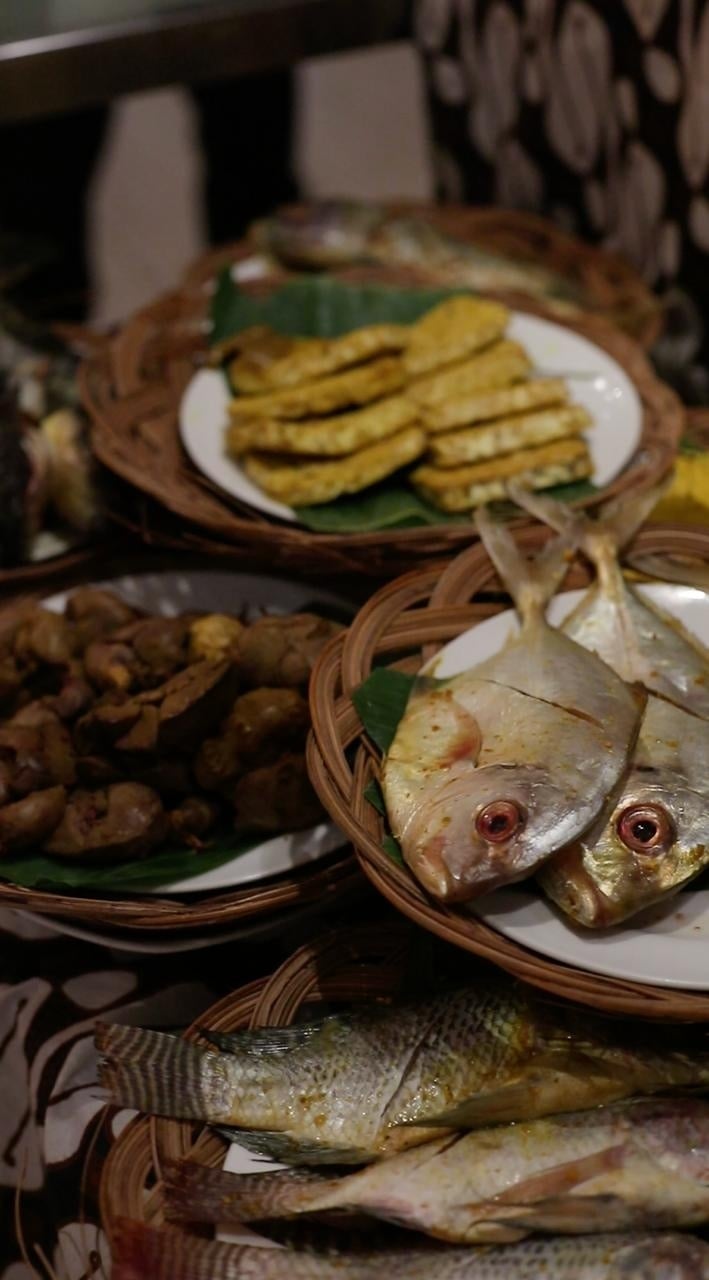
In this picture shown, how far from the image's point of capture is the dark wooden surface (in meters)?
2.90

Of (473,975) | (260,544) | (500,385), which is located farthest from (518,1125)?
(500,385)

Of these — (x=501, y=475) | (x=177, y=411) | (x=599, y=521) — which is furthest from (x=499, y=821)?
(x=177, y=411)

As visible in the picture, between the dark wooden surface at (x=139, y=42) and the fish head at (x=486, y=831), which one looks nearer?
the fish head at (x=486, y=831)

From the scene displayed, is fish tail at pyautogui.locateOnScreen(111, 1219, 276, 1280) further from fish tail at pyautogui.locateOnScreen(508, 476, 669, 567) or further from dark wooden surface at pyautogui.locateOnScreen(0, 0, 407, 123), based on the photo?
dark wooden surface at pyautogui.locateOnScreen(0, 0, 407, 123)

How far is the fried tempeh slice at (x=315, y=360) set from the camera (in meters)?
2.10

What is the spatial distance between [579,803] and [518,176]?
2380mm

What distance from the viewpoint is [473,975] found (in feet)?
4.85

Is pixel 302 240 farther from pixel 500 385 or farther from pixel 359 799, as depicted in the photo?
pixel 359 799

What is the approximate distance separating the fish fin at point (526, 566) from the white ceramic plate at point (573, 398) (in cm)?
33

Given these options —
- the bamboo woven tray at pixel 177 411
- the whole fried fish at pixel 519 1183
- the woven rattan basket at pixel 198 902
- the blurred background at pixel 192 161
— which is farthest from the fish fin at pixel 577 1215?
the blurred background at pixel 192 161

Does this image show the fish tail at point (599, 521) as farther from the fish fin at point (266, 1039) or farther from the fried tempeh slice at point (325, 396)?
the fish fin at point (266, 1039)

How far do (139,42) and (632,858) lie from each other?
254cm

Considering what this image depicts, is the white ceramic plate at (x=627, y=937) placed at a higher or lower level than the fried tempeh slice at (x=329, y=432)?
lower

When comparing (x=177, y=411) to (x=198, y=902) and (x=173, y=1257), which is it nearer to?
(x=198, y=902)
